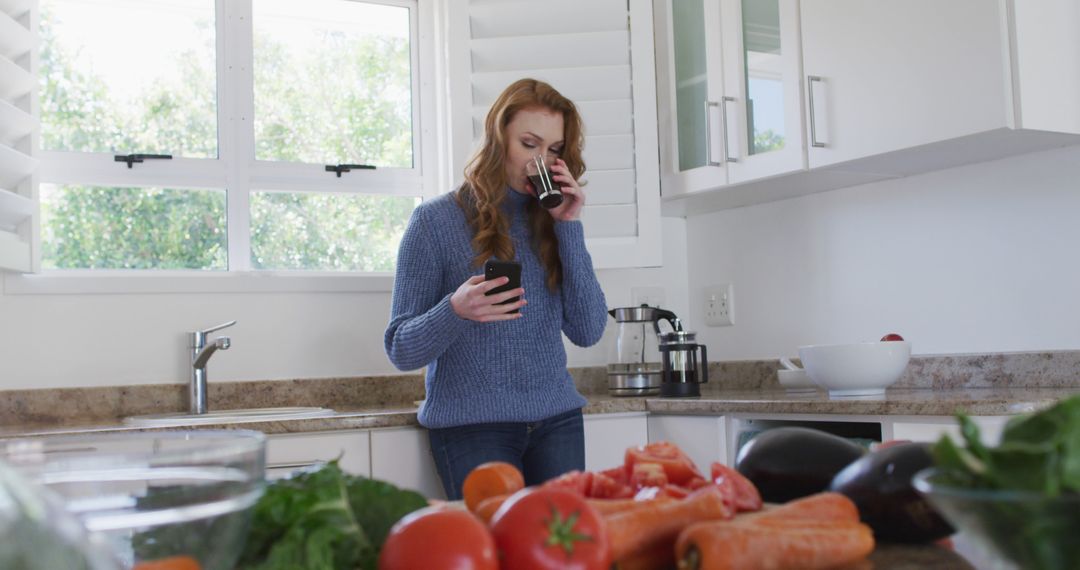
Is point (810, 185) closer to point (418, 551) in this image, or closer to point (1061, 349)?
point (1061, 349)

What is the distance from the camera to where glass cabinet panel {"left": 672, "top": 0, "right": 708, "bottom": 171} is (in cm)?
304

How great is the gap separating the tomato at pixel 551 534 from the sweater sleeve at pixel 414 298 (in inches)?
65.8

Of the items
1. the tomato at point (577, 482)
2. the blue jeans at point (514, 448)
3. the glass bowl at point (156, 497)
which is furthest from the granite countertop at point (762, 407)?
the glass bowl at point (156, 497)

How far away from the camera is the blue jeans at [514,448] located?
2.32 m

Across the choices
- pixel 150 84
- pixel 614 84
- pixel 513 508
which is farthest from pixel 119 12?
pixel 513 508

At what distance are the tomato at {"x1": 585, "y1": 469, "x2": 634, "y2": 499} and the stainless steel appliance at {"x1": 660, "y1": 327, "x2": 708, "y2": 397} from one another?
208 cm

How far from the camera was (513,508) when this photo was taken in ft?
2.03

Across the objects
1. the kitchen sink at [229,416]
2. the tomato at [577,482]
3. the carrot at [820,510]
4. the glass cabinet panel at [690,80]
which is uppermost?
the glass cabinet panel at [690,80]

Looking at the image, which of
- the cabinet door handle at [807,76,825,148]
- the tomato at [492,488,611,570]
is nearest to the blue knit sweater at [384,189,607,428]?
the cabinet door handle at [807,76,825,148]

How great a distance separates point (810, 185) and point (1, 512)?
272cm

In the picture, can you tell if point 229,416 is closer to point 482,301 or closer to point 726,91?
point 482,301

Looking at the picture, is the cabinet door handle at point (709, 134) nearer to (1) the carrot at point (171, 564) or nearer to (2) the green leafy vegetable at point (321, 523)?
(2) the green leafy vegetable at point (321, 523)

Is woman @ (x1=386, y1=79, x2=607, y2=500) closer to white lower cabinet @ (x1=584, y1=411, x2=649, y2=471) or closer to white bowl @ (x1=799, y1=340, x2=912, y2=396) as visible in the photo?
white lower cabinet @ (x1=584, y1=411, x2=649, y2=471)

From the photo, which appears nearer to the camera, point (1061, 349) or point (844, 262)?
point (1061, 349)
